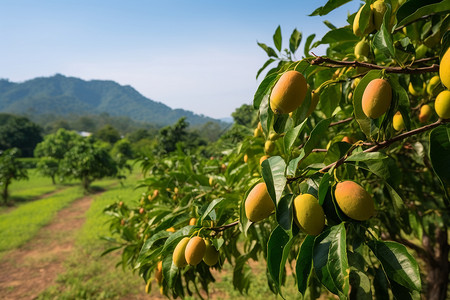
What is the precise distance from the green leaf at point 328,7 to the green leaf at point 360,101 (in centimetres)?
26

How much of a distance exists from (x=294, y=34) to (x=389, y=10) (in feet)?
2.17

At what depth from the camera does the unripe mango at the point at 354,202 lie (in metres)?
0.42

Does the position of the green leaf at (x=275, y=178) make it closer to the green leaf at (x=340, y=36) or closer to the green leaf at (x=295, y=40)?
→ the green leaf at (x=340, y=36)

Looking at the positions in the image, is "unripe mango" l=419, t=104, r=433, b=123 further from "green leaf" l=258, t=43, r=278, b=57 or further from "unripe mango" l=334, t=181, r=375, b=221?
"unripe mango" l=334, t=181, r=375, b=221

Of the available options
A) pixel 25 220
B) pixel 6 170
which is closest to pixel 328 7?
pixel 25 220

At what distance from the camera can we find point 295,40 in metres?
1.09

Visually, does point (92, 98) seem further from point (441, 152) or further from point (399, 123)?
point (441, 152)

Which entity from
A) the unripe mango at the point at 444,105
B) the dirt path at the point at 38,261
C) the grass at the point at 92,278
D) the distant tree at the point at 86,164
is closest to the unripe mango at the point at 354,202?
the unripe mango at the point at 444,105

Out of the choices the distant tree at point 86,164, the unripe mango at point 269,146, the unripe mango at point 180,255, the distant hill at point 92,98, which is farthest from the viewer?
the distant hill at point 92,98

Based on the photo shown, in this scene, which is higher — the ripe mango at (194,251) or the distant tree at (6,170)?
the ripe mango at (194,251)

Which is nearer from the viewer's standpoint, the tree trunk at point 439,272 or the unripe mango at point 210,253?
the unripe mango at point 210,253

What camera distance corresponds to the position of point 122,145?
3014cm

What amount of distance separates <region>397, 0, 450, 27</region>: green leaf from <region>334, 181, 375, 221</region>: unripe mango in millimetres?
292

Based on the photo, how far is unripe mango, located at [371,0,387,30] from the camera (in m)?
0.59
